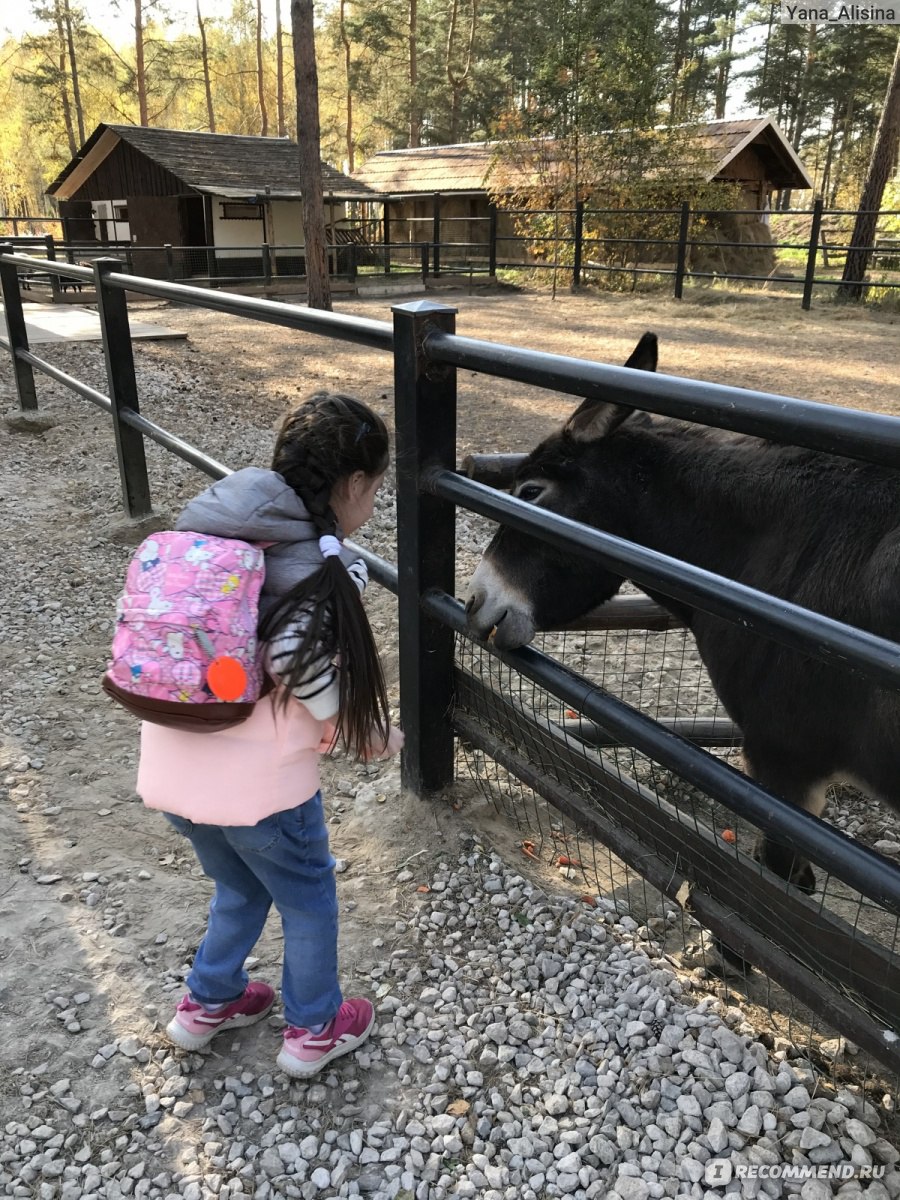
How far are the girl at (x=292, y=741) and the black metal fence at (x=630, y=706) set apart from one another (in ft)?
1.57

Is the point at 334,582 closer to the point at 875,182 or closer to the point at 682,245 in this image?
the point at 682,245

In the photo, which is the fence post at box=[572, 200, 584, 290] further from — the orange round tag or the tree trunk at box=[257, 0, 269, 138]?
the tree trunk at box=[257, 0, 269, 138]

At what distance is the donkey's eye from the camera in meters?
2.45

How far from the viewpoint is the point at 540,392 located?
10.1m

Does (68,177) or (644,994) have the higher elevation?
(68,177)

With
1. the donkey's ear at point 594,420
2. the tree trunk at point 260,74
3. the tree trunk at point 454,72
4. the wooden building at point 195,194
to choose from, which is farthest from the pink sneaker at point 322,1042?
the tree trunk at point 260,74

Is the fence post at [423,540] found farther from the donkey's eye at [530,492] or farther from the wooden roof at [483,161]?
the wooden roof at [483,161]

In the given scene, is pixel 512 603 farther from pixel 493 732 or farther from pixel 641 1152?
pixel 641 1152

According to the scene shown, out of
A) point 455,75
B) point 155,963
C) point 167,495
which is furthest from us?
point 455,75

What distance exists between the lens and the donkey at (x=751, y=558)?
2018mm

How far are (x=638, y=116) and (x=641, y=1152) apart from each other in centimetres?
2552

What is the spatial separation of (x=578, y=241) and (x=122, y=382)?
1782 centimetres

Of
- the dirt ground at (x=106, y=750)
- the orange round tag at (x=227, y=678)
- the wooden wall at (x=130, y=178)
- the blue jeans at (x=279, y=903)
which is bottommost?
the dirt ground at (x=106, y=750)

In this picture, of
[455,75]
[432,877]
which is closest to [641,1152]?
[432,877]
